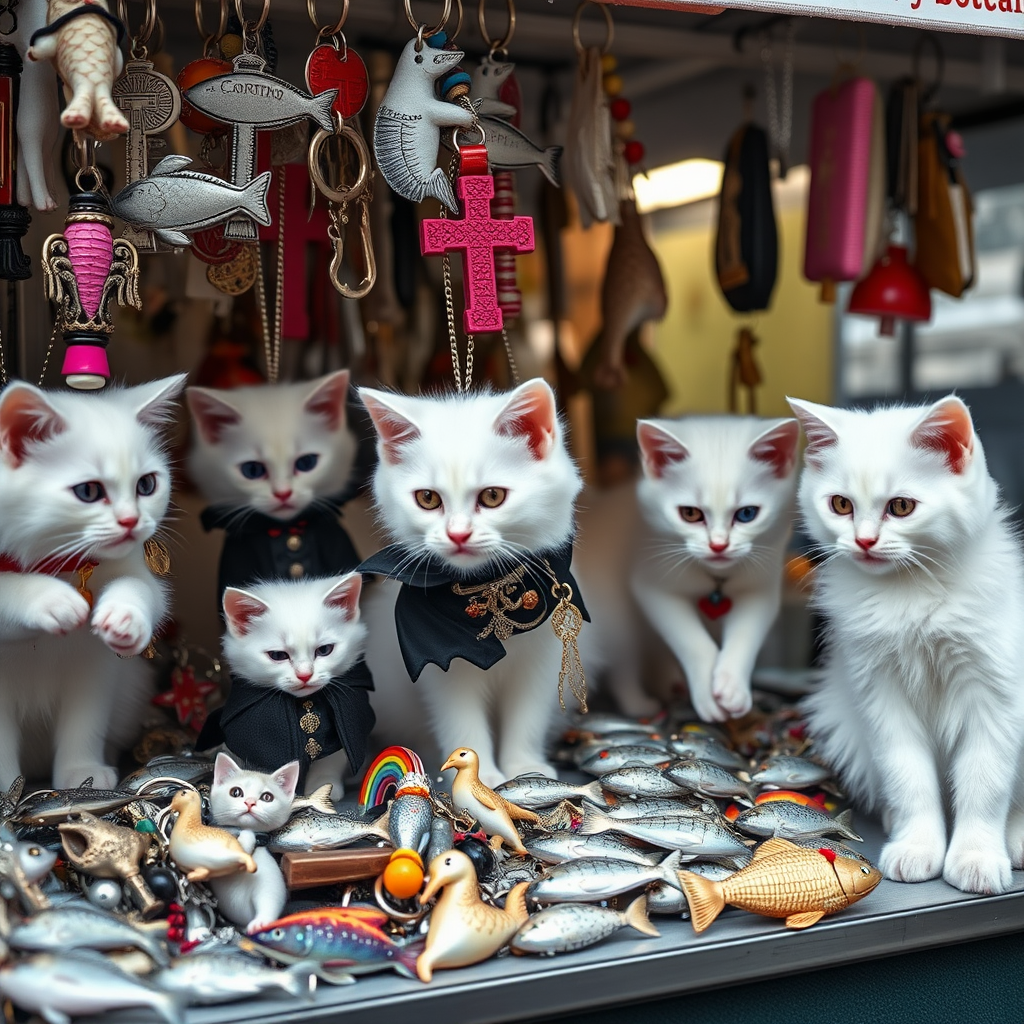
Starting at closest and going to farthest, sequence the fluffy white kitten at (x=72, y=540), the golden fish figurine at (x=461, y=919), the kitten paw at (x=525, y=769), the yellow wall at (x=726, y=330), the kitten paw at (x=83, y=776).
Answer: the golden fish figurine at (x=461, y=919) < the fluffy white kitten at (x=72, y=540) < the kitten paw at (x=83, y=776) < the kitten paw at (x=525, y=769) < the yellow wall at (x=726, y=330)

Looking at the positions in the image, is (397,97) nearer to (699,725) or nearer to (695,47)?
(695,47)

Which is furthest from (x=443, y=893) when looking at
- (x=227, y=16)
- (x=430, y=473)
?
(x=227, y=16)

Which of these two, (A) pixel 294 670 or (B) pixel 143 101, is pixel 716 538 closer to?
(A) pixel 294 670

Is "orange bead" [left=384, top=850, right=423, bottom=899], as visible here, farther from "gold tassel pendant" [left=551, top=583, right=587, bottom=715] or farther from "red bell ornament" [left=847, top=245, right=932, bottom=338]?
"red bell ornament" [left=847, top=245, right=932, bottom=338]

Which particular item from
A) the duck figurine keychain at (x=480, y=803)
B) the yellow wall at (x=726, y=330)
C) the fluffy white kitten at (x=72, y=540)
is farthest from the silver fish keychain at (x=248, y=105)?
the yellow wall at (x=726, y=330)

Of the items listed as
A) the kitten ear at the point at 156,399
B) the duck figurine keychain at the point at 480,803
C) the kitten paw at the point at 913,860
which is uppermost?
the kitten ear at the point at 156,399

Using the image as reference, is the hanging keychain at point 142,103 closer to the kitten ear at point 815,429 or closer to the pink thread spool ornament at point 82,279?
the pink thread spool ornament at point 82,279

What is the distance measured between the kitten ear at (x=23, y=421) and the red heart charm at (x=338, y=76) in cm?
54

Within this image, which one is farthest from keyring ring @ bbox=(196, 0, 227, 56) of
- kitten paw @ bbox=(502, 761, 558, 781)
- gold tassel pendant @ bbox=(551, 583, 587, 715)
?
kitten paw @ bbox=(502, 761, 558, 781)

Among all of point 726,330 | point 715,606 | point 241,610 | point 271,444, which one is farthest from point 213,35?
point 726,330

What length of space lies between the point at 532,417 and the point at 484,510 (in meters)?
0.15

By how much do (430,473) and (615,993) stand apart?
2.18 feet

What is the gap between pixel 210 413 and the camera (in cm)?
171

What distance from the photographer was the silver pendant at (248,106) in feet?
4.36
